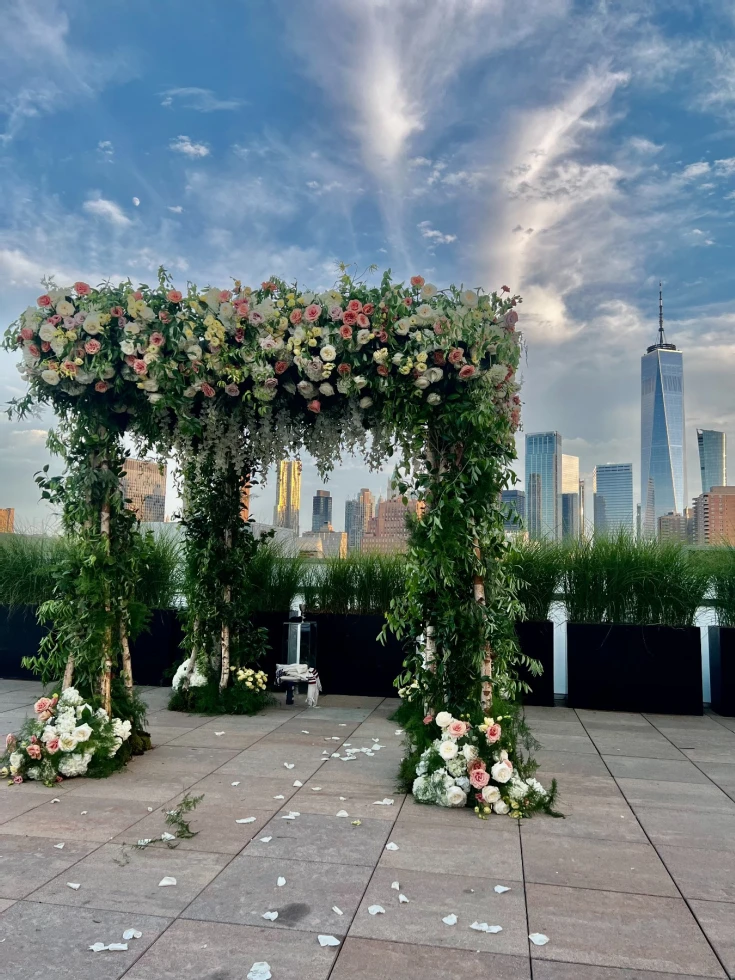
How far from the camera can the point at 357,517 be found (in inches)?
247

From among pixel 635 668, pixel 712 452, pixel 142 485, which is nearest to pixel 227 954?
pixel 142 485

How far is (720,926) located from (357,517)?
4.45 m

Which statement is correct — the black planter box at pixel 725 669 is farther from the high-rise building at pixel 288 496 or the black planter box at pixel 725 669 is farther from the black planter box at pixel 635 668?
the high-rise building at pixel 288 496

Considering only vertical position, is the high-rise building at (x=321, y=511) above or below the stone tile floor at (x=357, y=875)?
above

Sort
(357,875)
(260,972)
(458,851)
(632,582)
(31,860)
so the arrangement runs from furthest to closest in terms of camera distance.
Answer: (632,582) < (458,851) < (31,860) < (357,875) < (260,972)

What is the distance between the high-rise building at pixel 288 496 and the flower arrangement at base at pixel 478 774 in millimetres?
2846

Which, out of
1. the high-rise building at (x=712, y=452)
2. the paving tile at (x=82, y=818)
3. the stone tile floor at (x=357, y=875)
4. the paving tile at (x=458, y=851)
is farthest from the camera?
the high-rise building at (x=712, y=452)

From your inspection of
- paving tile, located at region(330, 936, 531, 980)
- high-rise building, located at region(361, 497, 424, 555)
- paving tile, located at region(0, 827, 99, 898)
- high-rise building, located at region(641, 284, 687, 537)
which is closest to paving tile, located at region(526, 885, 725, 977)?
paving tile, located at region(330, 936, 531, 980)

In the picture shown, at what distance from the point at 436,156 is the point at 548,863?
5.60 m

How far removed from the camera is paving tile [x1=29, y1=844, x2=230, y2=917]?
2.23m

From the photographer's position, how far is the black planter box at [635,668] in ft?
18.7

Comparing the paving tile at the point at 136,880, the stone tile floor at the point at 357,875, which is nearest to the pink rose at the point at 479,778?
the stone tile floor at the point at 357,875

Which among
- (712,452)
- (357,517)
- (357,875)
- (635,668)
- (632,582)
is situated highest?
(712,452)

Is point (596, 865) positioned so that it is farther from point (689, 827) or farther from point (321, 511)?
point (321, 511)
